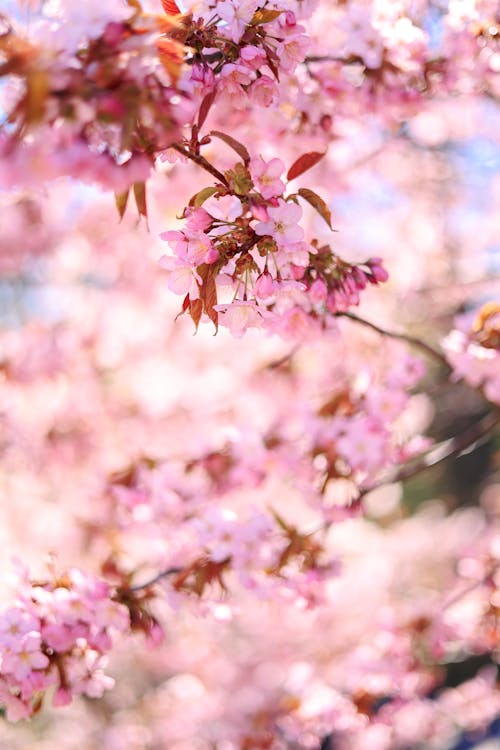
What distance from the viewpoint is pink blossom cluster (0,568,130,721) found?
1.71 m

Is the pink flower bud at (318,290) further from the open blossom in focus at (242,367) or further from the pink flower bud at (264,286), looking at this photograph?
the pink flower bud at (264,286)

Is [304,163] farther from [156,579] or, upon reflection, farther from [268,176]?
[156,579]

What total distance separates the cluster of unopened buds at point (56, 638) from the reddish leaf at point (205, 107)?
1122mm

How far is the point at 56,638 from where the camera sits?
69.5 inches

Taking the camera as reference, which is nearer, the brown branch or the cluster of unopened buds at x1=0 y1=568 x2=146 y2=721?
the brown branch

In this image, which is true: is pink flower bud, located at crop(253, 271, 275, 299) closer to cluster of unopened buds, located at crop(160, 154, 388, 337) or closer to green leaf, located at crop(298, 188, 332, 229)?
cluster of unopened buds, located at crop(160, 154, 388, 337)

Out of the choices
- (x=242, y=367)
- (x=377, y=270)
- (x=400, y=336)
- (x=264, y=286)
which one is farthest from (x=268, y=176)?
(x=242, y=367)

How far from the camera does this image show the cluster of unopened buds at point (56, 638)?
171cm

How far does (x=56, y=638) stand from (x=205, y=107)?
1.23 meters

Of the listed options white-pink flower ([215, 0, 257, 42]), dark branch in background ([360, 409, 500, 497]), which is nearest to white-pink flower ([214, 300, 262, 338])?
white-pink flower ([215, 0, 257, 42])

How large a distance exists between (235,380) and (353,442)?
8.91ft

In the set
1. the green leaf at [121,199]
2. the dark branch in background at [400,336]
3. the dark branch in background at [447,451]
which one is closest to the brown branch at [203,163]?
the green leaf at [121,199]

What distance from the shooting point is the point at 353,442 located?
226 centimetres

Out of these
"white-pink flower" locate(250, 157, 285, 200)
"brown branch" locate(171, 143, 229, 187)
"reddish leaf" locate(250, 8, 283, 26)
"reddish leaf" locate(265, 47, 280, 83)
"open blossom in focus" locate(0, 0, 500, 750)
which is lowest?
"open blossom in focus" locate(0, 0, 500, 750)
